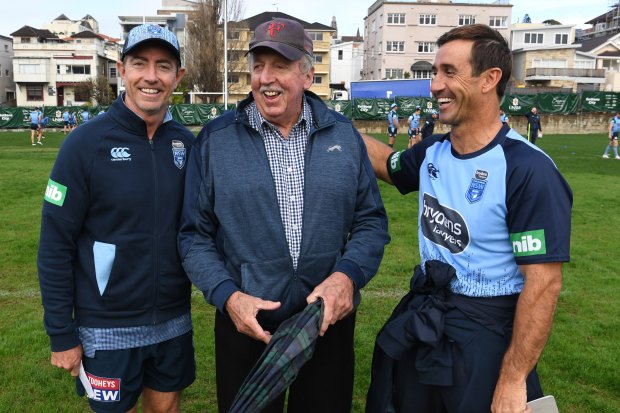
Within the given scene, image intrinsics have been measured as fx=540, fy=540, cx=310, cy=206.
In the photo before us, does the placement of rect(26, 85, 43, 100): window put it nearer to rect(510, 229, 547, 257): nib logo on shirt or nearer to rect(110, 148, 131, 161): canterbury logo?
rect(110, 148, 131, 161): canterbury logo

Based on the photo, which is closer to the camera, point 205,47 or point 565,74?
point 205,47

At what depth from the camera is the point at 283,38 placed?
2.40m

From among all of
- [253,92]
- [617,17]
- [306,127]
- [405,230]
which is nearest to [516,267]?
[306,127]

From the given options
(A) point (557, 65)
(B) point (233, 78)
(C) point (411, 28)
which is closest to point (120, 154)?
(B) point (233, 78)

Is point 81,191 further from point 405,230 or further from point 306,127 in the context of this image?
point 405,230

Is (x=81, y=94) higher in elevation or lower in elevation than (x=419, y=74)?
lower

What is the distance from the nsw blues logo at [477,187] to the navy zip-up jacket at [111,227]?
4.49 ft

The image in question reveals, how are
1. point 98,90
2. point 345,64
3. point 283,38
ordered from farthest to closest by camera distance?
point 345,64 → point 98,90 → point 283,38

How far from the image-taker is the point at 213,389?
13.9ft

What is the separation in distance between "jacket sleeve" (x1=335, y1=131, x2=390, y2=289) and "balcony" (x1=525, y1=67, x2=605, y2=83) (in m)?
69.9

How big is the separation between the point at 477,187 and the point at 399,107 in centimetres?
3855

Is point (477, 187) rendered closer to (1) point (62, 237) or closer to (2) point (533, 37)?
(1) point (62, 237)

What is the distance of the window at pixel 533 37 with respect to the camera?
74.6 metres

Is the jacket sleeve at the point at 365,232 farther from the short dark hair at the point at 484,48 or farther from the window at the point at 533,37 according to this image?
the window at the point at 533,37
